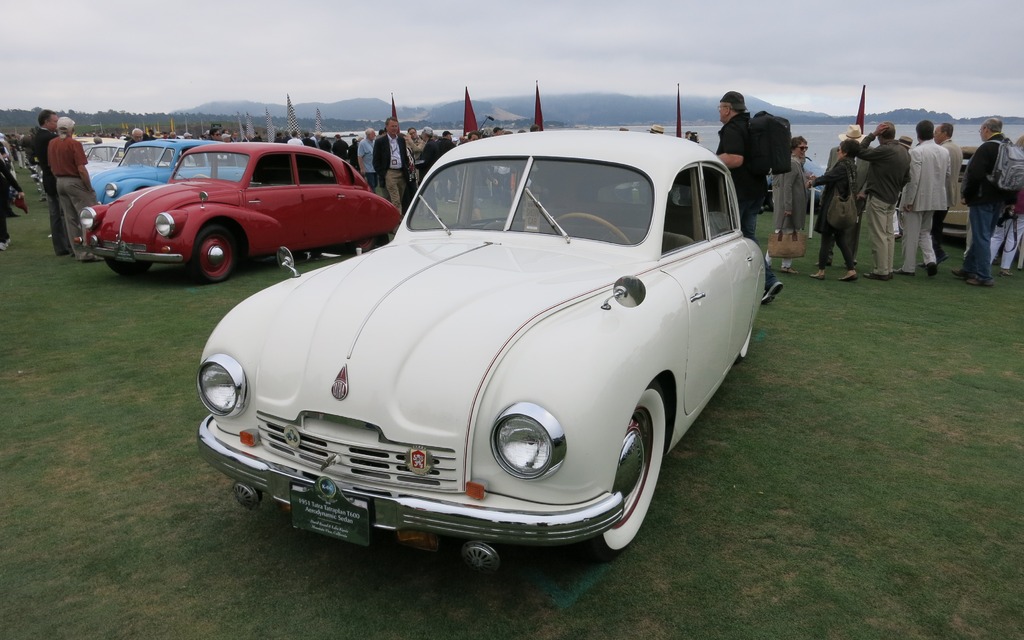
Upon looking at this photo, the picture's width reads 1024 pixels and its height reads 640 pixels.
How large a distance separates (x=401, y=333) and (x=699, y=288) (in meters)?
1.67

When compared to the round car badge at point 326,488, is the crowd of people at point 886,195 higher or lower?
higher

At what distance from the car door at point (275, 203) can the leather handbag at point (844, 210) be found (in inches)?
271

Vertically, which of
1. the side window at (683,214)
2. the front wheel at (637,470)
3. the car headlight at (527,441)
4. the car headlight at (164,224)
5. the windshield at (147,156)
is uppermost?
the windshield at (147,156)

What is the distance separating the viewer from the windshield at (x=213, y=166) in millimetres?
8852

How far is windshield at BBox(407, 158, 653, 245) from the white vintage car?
12 millimetres

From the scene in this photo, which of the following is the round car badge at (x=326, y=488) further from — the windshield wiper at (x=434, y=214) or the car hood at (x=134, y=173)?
the car hood at (x=134, y=173)

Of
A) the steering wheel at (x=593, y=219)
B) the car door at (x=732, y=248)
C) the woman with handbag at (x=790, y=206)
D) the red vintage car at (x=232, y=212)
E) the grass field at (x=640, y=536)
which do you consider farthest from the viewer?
the woman with handbag at (x=790, y=206)

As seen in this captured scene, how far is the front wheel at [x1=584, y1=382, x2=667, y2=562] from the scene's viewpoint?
272 centimetres

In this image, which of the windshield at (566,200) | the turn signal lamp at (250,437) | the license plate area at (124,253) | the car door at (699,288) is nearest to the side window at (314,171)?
the license plate area at (124,253)

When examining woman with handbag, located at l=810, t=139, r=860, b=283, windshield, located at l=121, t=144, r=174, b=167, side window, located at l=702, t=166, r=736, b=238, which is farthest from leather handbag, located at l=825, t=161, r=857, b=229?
windshield, located at l=121, t=144, r=174, b=167

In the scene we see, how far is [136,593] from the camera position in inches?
107

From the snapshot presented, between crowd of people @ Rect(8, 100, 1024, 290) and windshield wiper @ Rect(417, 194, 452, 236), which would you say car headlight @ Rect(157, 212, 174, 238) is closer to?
crowd of people @ Rect(8, 100, 1024, 290)

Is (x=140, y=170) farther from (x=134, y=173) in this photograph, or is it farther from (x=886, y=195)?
(x=886, y=195)

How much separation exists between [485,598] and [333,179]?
826cm
